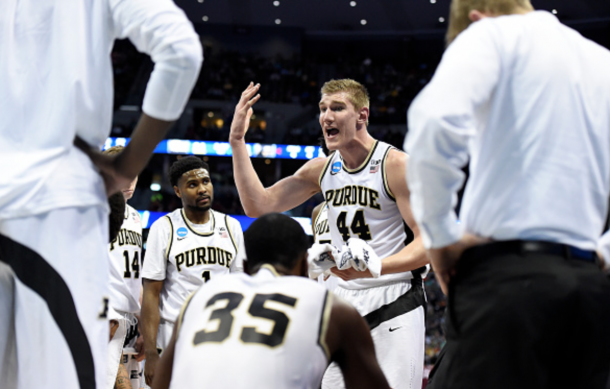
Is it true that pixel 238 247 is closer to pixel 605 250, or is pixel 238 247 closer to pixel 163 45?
pixel 163 45

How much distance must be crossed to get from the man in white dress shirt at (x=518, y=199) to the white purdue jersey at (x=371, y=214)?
2.48 meters

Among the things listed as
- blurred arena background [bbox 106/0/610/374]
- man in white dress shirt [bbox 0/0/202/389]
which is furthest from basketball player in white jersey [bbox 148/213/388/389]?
blurred arena background [bbox 106/0/610/374]

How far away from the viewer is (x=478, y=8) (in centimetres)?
233

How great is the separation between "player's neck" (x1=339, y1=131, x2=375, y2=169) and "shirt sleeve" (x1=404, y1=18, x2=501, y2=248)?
2863mm

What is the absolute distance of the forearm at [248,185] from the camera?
4.32 meters

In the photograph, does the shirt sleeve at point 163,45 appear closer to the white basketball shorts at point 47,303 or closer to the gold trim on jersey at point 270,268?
the white basketball shorts at point 47,303

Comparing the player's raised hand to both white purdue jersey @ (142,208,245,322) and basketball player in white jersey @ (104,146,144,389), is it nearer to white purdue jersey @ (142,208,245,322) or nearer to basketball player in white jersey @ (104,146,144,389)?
basketball player in white jersey @ (104,146,144,389)

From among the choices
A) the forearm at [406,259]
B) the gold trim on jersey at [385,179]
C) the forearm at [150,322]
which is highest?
the gold trim on jersey at [385,179]

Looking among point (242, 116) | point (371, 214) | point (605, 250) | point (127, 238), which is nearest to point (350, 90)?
A: point (371, 214)

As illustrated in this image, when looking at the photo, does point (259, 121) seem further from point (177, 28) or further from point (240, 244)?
point (177, 28)

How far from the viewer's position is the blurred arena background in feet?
76.4

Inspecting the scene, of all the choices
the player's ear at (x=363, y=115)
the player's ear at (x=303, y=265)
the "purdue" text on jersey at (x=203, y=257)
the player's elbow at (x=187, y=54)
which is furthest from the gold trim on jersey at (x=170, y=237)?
the player's elbow at (x=187, y=54)

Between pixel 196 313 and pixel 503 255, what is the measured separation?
43.6 inches

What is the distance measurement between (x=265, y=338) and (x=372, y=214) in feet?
8.38
